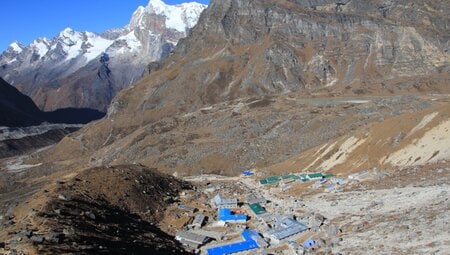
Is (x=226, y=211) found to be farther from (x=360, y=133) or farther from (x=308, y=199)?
(x=360, y=133)

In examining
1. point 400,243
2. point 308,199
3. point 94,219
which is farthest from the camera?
point 308,199

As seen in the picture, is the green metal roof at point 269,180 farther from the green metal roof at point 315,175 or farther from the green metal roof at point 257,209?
the green metal roof at point 257,209

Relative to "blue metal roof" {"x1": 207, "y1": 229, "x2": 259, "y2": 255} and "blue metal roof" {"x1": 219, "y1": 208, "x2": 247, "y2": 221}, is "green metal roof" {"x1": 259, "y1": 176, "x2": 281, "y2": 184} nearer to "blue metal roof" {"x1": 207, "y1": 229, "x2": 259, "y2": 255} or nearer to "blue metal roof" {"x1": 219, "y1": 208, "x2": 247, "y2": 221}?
"blue metal roof" {"x1": 219, "y1": 208, "x2": 247, "y2": 221}

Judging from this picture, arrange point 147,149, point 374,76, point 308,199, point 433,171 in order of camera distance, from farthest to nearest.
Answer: point 374,76 < point 147,149 < point 308,199 < point 433,171

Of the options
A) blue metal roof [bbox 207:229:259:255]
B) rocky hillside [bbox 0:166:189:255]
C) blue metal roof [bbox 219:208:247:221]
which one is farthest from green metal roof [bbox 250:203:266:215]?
rocky hillside [bbox 0:166:189:255]

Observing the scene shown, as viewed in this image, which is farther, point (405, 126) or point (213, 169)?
point (213, 169)

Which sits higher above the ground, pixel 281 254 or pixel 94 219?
pixel 94 219

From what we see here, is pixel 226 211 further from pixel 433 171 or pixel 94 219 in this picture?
pixel 433 171

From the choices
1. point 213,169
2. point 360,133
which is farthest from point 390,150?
point 213,169

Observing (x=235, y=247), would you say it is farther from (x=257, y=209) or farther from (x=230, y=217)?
(x=257, y=209)
